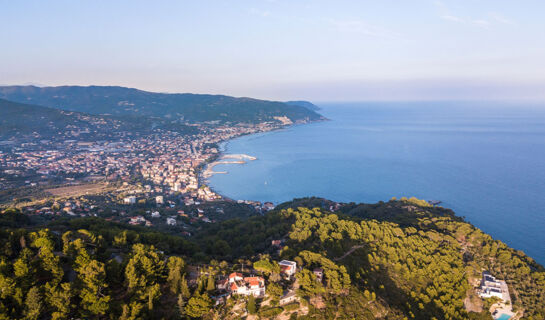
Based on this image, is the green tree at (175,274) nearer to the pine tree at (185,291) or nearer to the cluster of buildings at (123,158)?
the pine tree at (185,291)

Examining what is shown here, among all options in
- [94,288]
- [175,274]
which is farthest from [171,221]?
[94,288]

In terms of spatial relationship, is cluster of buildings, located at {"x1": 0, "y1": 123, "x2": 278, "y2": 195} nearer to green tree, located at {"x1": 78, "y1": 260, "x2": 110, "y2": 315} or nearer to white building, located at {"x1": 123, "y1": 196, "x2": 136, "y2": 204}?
white building, located at {"x1": 123, "y1": 196, "x2": 136, "y2": 204}

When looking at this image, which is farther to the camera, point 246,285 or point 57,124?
point 57,124

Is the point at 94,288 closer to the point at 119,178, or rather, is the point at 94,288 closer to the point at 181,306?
the point at 181,306

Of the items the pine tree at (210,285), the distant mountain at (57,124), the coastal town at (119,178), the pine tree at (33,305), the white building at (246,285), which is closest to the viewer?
the pine tree at (33,305)

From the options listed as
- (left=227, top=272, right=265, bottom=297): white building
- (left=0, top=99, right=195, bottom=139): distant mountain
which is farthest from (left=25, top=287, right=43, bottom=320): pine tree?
(left=0, top=99, right=195, bottom=139): distant mountain

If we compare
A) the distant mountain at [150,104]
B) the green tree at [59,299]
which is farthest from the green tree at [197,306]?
the distant mountain at [150,104]

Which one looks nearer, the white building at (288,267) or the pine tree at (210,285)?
the pine tree at (210,285)

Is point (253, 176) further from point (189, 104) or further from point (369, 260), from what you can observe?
point (189, 104)
